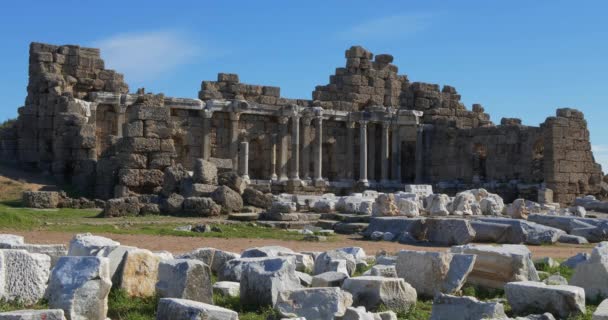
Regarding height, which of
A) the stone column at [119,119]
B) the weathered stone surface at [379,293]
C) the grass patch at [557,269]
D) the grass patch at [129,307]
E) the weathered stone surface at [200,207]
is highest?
the stone column at [119,119]

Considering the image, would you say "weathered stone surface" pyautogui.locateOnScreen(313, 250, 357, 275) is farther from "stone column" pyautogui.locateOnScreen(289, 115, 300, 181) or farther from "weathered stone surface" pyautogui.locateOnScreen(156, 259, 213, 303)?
"stone column" pyautogui.locateOnScreen(289, 115, 300, 181)

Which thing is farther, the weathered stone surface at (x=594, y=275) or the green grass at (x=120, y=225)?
the green grass at (x=120, y=225)

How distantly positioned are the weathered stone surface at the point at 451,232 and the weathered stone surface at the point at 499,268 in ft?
22.1

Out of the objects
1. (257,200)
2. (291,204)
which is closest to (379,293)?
(291,204)

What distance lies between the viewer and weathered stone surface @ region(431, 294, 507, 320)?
7.04 metres

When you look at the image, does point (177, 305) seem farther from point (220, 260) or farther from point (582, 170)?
point (582, 170)

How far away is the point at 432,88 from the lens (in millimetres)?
41750

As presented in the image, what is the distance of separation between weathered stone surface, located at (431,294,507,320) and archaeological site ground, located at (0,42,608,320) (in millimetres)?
14

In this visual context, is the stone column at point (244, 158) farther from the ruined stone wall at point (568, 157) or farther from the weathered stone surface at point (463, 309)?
the weathered stone surface at point (463, 309)

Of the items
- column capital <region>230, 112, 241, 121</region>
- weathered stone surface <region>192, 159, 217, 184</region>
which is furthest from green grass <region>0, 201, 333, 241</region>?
column capital <region>230, 112, 241, 121</region>

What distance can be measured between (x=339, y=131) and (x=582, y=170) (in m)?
11.8

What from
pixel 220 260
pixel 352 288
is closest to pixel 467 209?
pixel 220 260

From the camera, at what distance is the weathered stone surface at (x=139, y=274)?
27.4 feet

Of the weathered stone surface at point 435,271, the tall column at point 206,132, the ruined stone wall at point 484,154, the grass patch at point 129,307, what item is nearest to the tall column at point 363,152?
the ruined stone wall at point 484,154
